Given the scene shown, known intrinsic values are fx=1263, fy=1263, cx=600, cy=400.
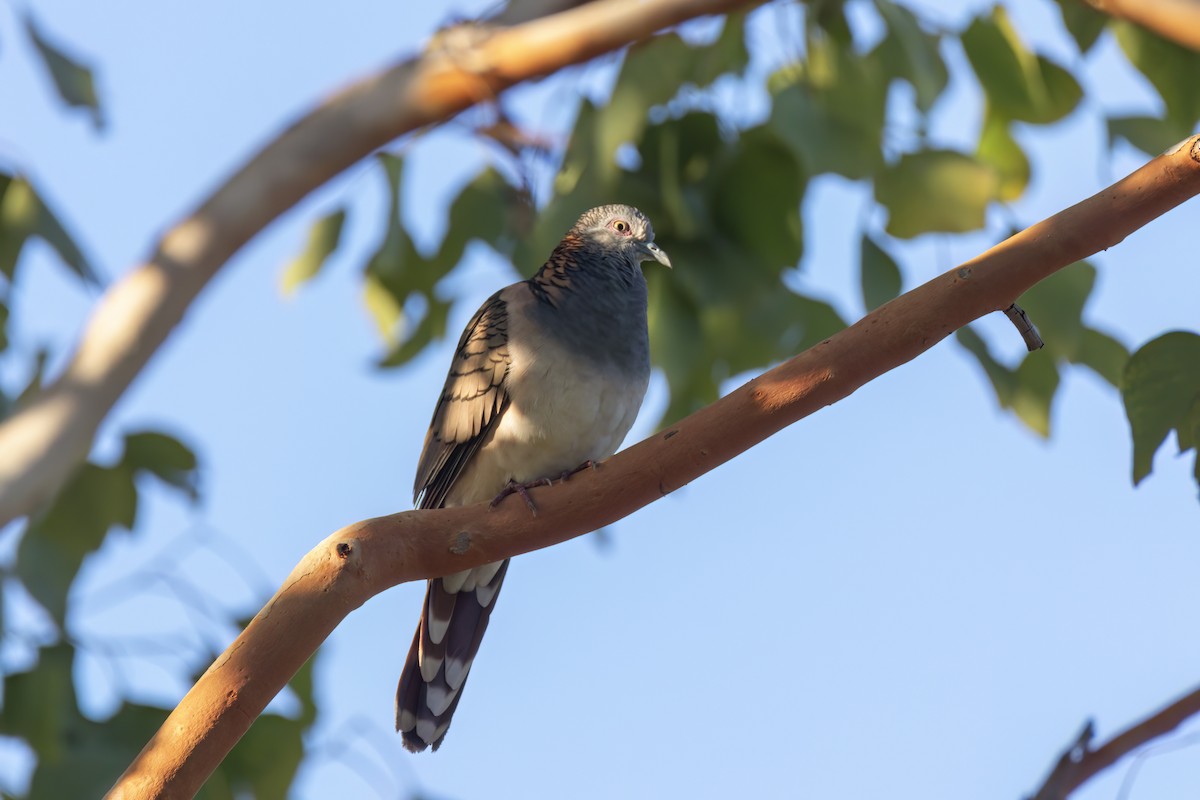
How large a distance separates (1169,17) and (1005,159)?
1.51 meters

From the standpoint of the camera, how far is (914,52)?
3170mm

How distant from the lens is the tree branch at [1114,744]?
79.6 inches

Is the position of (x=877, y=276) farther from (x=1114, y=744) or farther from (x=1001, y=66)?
(x=1114, y=744)

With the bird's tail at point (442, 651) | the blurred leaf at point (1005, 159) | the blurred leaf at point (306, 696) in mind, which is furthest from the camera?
the blurred leaf at point (1005, 159)

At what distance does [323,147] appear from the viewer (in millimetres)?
2445

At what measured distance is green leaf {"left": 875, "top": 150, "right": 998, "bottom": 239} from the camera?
3164 millimetres

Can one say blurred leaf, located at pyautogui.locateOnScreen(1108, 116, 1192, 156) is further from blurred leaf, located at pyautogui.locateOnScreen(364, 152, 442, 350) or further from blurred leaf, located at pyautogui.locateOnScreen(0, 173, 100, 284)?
blurred leaf, located at pyautogui.locateOnScreen(0, 173, 100, 284)

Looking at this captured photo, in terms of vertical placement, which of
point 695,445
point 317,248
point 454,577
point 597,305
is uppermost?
point 317,248

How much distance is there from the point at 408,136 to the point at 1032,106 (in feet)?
5.78

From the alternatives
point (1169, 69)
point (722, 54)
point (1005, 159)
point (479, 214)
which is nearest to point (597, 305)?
point (722, 54)

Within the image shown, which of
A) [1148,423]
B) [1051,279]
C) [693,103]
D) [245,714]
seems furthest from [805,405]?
[693,103]

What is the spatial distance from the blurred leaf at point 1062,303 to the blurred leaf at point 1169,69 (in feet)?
1.50

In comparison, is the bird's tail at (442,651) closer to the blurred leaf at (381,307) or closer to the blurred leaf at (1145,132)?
the blurred leaf at (381,307)

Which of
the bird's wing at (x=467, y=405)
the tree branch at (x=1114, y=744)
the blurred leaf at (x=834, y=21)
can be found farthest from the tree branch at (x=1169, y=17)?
the bird's wing at (x=467, y=405)
